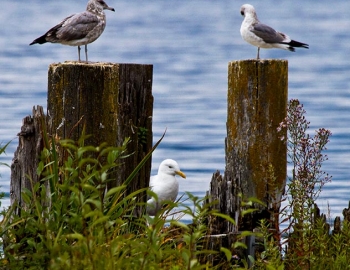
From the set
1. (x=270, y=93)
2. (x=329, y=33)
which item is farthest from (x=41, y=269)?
(x=329, y=33)

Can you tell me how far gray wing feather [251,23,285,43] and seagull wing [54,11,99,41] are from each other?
6.21 ft

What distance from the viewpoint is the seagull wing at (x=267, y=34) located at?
33.0 ft

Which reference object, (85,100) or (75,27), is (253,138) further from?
(75,27)

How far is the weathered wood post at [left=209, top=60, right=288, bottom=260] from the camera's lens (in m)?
7.55

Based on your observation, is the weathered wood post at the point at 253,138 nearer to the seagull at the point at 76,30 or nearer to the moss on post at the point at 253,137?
the moss on post at the point at 253,137

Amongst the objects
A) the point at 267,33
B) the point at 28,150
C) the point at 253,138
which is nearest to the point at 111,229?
the point at 28,150

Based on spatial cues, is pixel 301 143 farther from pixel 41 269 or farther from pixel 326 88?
pixel 326 88

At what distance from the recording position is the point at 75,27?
28.9 ft

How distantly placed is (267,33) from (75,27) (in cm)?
221

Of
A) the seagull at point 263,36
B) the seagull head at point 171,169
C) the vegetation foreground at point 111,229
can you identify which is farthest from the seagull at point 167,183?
the vegetation foreground at point 111,229

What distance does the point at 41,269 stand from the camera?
5.93 metres

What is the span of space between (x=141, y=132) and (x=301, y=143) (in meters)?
1.55

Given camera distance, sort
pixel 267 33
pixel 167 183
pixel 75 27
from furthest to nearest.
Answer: pixel 267 33
pixel 167 183
pixel 75 27

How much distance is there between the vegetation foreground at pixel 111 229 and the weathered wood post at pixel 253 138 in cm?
18
